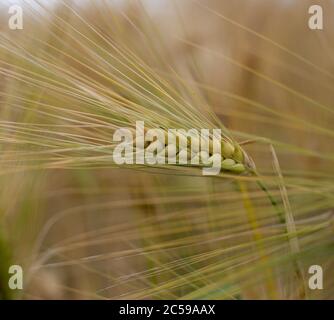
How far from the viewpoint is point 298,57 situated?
1094 millimetres

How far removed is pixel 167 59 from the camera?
1090mm

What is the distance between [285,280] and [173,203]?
0.29 metres

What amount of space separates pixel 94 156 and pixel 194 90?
0.25 metres

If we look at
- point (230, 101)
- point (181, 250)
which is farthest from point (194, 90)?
point (181, 250)

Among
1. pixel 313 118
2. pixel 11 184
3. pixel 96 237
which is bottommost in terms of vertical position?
pixel 96 237

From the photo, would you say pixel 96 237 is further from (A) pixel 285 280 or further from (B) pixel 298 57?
(B) pixel 298 57

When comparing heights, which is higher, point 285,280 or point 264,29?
point 264,29

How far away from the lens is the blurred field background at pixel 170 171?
1.06 meters

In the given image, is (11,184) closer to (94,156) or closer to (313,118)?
(94,156)

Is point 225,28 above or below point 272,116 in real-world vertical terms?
above

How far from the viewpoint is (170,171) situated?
106 centimetres

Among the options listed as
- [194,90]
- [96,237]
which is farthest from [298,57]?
[96,237]

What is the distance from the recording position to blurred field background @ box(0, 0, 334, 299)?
3.46 feet

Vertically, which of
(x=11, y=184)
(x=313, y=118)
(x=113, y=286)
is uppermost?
(x=313, y=118)
